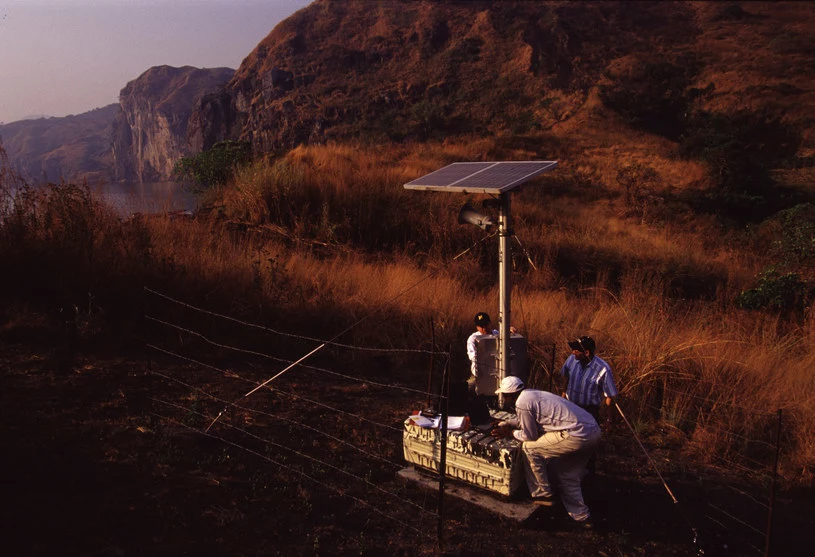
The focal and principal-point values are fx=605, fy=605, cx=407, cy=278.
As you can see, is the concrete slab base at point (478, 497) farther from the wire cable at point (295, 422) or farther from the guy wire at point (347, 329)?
the guy wire at point (347, 329)

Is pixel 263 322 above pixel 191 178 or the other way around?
the other way around

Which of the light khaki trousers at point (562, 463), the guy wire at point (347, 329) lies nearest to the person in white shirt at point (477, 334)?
the guy wire at point (347, 329)

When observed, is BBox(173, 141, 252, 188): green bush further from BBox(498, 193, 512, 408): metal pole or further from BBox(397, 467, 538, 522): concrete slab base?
BBox(397, 467, 538, 522): concrete slab base

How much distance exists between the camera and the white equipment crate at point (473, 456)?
190 inches

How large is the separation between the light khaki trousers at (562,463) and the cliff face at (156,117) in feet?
301

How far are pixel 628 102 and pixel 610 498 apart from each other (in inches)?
1378

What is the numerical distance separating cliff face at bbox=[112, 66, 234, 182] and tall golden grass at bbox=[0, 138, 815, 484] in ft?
271

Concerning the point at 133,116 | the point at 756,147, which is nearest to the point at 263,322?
the point at 756,147

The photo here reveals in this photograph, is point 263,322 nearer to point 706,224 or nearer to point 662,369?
point 662,369

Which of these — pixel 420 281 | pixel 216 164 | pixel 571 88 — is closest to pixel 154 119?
pixel 571 88

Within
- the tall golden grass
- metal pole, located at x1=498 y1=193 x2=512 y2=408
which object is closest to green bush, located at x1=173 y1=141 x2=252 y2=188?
the tall golden grass

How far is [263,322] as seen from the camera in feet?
28.0

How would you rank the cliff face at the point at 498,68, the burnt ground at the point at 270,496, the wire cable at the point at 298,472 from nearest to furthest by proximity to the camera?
the burnt ground at the point at 270,496 → the wire cable at the point at 298,472 → the cliff face at the point at 498,68

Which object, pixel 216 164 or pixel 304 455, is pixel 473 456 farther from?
pixel 216 164
